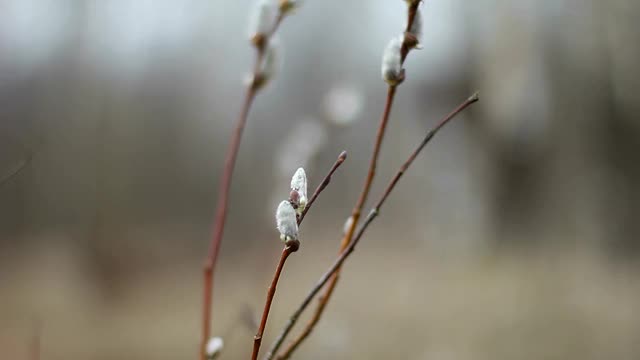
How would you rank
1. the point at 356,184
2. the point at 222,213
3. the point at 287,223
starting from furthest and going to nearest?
the point at 356,184, the point at 222,213, the point at 287,223

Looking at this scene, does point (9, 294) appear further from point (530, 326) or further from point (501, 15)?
point (501, 15)

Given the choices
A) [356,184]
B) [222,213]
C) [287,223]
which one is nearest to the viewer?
[287,223]

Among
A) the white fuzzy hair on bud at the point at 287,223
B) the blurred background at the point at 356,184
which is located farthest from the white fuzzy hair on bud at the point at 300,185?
the blurred background at the point at 356,184

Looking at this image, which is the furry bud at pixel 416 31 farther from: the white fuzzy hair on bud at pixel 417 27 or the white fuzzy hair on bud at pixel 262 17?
the white fuzzy hair on bud at pixel 262 17

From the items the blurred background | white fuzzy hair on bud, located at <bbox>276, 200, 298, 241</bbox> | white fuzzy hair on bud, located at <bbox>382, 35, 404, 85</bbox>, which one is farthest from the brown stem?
the blurred background

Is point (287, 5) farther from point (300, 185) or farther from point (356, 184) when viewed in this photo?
point (356, 184)

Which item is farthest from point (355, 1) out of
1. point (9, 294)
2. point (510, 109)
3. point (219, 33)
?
point (9, 294)

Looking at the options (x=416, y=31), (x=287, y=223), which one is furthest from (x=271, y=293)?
(x=416, y=31)
